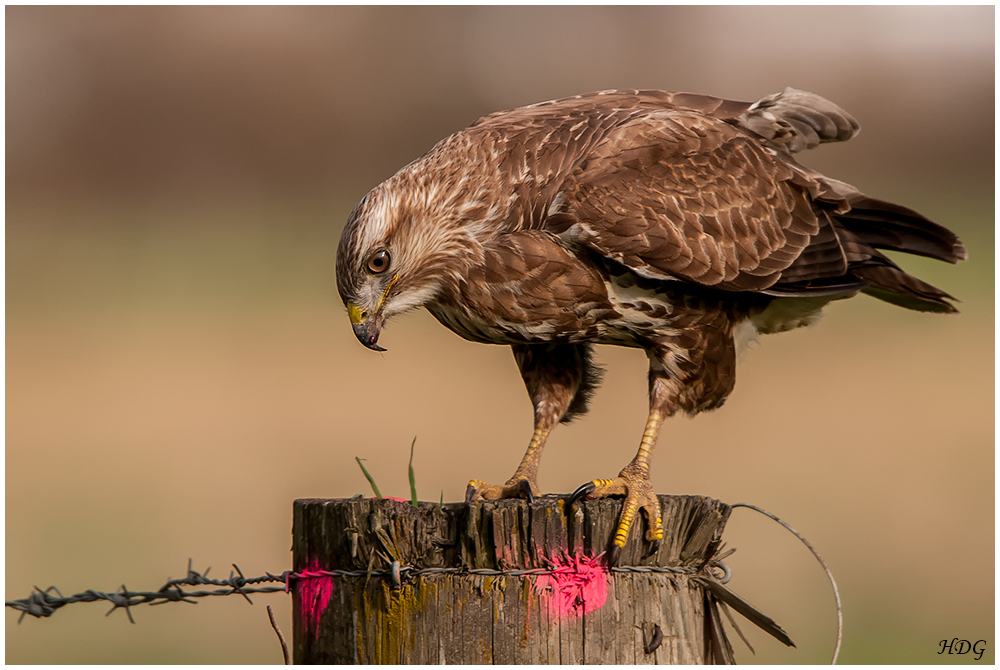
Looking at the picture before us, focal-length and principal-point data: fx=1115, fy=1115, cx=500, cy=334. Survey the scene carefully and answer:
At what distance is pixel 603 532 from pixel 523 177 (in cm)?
164

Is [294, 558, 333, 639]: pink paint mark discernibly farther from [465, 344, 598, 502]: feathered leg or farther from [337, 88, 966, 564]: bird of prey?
[465, 344, 598, 502]: feathered leg

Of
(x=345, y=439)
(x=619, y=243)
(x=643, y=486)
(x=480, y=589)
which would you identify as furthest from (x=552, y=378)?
(x=345, y=439)

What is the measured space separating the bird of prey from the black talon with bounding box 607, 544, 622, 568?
63 centimetres

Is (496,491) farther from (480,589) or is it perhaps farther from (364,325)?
(480,589)

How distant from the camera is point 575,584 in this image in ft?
9.84

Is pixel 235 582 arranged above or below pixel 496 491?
below

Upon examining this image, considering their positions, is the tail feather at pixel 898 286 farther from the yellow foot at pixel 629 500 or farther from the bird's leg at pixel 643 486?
the yellow foot at pixel 629 500

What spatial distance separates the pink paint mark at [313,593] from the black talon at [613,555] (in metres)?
0.77

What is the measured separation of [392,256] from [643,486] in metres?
1.27

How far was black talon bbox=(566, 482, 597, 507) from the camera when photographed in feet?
10.3

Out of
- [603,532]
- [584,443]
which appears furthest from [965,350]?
[603,532]

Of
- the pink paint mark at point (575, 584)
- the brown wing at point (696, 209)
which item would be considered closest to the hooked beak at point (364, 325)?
the brown wing at point (696, 209)

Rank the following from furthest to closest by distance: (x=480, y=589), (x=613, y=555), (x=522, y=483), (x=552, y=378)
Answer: (x=552, y=378) → (x=522, y=483) → (x=613, y=555) → (x=480, y=589)

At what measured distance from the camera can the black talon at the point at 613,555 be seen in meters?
3.07
